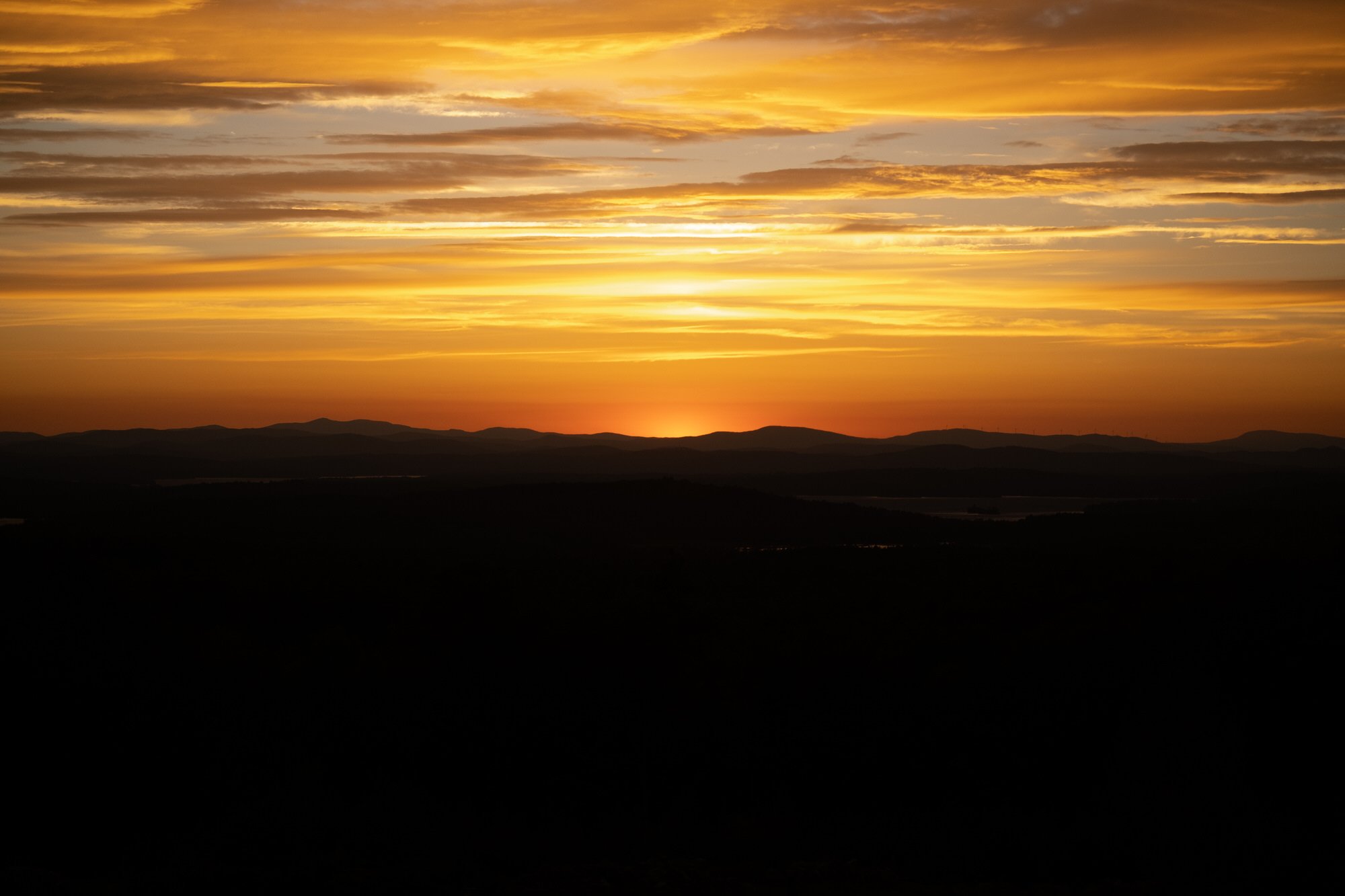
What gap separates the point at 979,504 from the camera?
95.1 metres

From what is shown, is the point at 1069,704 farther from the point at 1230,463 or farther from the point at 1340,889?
the point at 1230,463

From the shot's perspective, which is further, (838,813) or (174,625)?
(174,625)

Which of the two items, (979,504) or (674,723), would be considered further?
(979,504)

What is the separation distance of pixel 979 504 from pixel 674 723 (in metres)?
74.5

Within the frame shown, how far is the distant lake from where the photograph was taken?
77.4 m

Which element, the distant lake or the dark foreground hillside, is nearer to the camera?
the dark foreground hillside

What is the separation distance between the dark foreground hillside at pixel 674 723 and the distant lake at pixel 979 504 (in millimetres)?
36357

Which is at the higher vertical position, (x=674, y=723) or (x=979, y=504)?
(x=979, y=504)

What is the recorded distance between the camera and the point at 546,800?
71.6 ft

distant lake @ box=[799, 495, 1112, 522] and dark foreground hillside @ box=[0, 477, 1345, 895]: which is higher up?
distant lake @ box=[799, 495, 1112, 522]

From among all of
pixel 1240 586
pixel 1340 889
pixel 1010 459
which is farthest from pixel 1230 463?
pixel 1340 889

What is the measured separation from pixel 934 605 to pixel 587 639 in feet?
31.4

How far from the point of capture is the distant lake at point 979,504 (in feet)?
254

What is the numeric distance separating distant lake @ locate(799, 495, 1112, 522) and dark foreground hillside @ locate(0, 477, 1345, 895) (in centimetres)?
3636
